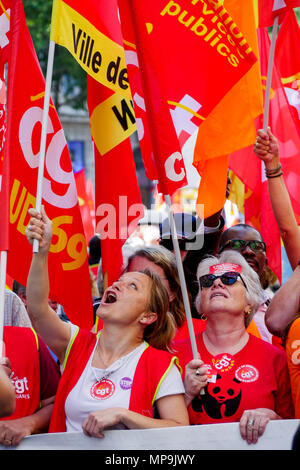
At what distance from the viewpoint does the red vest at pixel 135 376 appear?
327 centimetres

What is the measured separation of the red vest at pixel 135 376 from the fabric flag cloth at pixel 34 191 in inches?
22.2

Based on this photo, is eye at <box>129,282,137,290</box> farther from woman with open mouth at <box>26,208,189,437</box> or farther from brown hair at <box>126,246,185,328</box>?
brown hair at <box>126,246,185,328</box>

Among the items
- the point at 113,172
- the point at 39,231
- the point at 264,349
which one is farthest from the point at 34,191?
the point at 264,349

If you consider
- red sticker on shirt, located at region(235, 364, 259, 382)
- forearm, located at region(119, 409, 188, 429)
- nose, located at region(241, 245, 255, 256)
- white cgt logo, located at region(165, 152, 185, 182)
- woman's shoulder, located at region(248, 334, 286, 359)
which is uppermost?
white cgt logo, located at region(165, 152, 185, 182)

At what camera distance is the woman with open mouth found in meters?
3.23

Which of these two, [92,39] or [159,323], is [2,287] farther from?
[92,39]

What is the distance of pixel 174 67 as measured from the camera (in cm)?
403

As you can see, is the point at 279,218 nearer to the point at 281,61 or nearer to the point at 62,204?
the point at 62,204

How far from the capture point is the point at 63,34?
153 inches

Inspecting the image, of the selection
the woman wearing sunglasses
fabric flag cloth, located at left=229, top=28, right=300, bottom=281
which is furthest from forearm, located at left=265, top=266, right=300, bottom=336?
fabric flag cloth, located at left=229, top=28, right=300, bottom=281

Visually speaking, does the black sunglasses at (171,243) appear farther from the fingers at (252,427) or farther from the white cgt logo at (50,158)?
the fingers at (252,427)

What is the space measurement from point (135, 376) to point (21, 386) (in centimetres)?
56

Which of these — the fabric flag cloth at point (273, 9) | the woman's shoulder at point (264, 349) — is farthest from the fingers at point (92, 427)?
the fabric flag cloth at point (273, 9)

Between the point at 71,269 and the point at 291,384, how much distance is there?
1.34m
